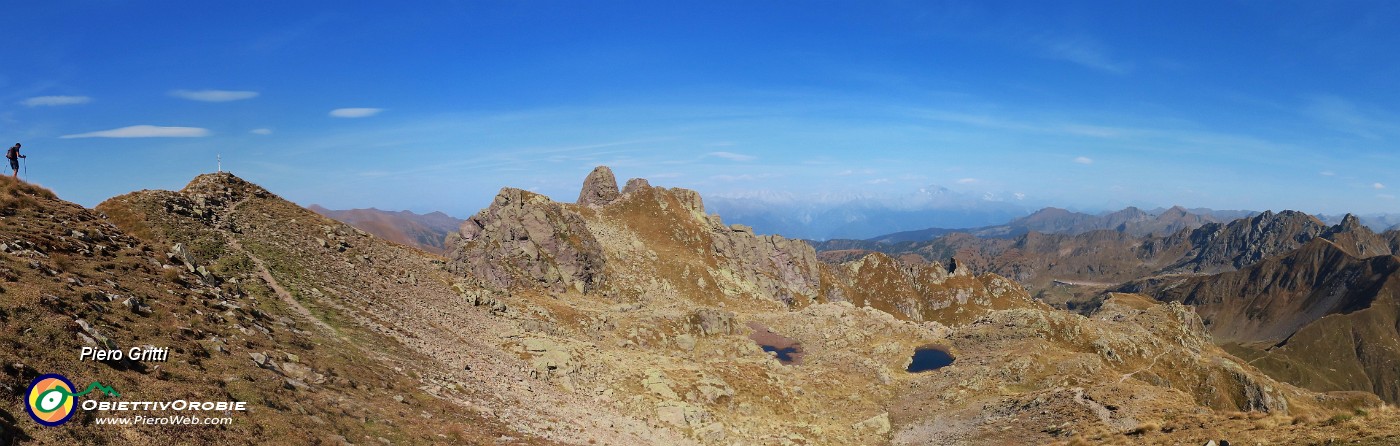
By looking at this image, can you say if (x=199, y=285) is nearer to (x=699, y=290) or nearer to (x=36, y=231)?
(x=36, y=231)

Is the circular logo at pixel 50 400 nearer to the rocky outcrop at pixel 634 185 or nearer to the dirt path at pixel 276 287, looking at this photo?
the dirt path at pixel 276 287

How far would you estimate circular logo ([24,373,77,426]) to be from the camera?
1709cm

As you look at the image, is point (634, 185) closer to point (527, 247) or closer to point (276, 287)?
point (527, 247)

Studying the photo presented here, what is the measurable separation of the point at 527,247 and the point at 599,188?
2065 inches

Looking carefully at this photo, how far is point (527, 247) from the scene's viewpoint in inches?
3725

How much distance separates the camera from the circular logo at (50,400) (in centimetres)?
1709

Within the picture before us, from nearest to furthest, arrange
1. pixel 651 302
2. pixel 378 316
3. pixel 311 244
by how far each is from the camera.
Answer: pixel 378 316 → pixel 311 244 → pixel 651 302

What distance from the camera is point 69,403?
1811 cm

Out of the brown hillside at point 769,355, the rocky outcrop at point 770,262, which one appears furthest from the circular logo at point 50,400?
the rocky outcrop at point 770,262

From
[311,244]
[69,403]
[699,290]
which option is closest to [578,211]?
→ [699,290]

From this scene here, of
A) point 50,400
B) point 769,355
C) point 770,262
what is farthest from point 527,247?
point 50,400

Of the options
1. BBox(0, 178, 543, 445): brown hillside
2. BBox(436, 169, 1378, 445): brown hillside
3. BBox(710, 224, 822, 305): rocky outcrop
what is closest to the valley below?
BBox(0, 178, 543, 445): brown hillside

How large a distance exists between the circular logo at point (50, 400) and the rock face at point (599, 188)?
4935 inches

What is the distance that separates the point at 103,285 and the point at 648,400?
112 ft
